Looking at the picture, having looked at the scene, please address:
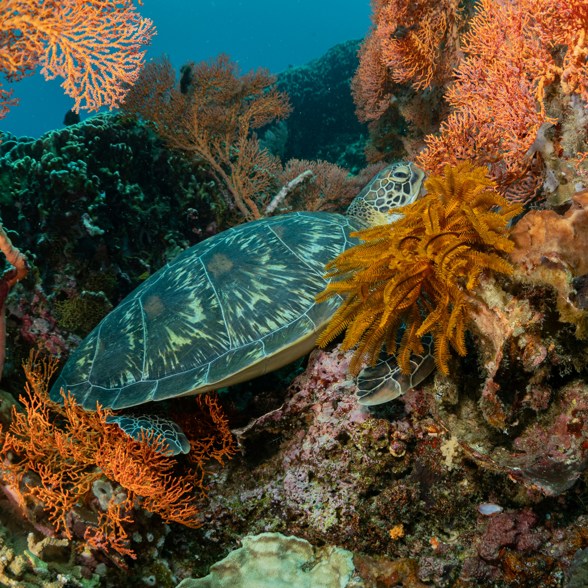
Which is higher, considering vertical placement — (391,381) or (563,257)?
(563,257)

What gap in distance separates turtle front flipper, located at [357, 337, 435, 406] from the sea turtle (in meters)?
0.65

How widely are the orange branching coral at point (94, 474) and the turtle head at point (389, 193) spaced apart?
2.22 meters

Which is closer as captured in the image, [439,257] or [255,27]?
[439,257]

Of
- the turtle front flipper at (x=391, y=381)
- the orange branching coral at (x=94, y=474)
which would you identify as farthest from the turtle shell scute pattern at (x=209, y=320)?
the turtle front flipper at (x=391, y=381)

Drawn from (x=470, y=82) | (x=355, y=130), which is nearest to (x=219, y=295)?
(x=470, y=82)

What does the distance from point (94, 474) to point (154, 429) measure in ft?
1.31

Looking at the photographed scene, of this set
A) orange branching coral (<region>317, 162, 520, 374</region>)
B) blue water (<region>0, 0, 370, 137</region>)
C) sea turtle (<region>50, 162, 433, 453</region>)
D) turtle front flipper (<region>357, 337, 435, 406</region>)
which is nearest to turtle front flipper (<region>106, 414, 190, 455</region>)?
sea turtle (<region>50, 162, 433, 453</region>)

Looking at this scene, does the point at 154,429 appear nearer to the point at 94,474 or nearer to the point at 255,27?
the point at 94,474

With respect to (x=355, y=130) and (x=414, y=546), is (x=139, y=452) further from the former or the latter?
(x=355, y=130)

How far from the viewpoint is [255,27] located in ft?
340

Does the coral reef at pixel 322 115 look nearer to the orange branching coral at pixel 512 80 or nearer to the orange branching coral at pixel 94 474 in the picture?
the orange branching coral at pixel 512 80

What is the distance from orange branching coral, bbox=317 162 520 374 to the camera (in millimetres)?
1708

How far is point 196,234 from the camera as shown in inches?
211

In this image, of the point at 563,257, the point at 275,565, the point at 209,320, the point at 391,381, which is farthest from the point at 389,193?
the point at 275,565
